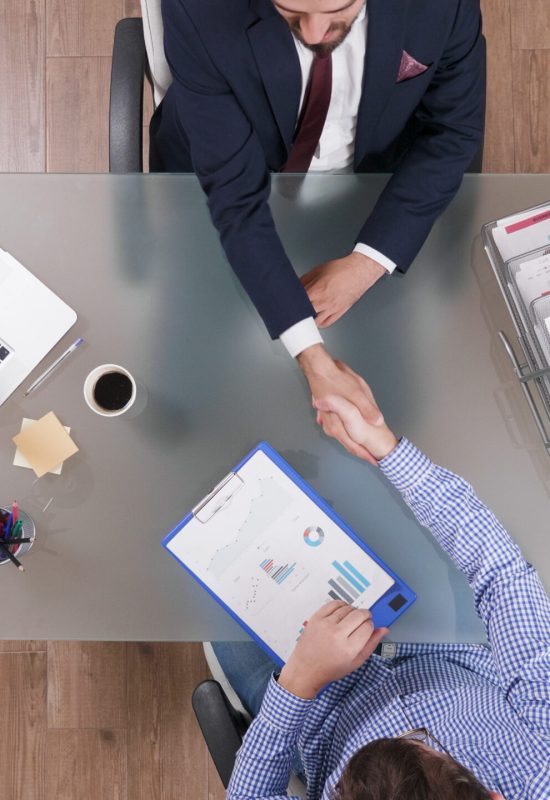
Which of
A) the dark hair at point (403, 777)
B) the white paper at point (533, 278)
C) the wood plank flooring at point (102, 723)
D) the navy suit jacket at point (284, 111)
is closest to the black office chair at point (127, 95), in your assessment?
the navy suit jacket at point (284, 111)

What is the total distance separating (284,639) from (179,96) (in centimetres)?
91

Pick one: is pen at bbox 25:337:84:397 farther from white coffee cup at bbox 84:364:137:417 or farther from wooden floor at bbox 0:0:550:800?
wooden floor at bbox 0:0:550:800

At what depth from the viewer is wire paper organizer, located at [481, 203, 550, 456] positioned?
114 centimetres

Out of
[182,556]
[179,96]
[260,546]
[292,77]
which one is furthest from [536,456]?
[179,96]

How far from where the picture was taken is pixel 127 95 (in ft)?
4.22

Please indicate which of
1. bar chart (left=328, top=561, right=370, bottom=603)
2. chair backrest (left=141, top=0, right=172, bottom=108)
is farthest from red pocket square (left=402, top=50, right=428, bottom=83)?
bar chart (left=328, top=561, right=370, bottom=603)

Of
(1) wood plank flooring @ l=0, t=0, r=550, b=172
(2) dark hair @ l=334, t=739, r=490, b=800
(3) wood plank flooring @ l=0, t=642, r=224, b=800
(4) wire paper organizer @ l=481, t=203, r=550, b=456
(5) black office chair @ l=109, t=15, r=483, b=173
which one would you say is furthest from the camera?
(1) wood plank flooring @ l=0, t=0, r=550, b=172

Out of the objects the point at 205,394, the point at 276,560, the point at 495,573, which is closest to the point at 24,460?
the point at 205,394

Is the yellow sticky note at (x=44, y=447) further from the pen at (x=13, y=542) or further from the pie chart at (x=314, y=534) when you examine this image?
the pie chart at (x=314, y=534)

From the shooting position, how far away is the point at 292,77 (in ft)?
3.61

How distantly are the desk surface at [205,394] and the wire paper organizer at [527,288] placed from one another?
0.03 meters

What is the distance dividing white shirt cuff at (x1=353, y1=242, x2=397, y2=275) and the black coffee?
0.46 metres

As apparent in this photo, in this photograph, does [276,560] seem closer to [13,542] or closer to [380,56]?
[13,542]

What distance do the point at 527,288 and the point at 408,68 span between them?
0.41 metres
